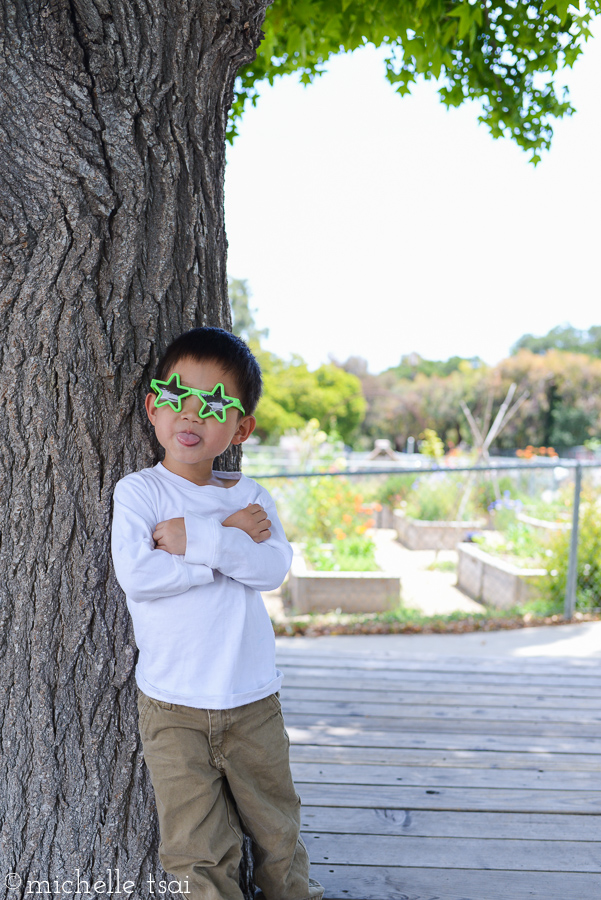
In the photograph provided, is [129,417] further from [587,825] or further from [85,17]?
[587,825]

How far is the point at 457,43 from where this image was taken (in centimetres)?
274

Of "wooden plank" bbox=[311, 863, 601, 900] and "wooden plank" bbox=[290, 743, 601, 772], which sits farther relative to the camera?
"wooden plank" bbox=[290, 743, 601, 772]

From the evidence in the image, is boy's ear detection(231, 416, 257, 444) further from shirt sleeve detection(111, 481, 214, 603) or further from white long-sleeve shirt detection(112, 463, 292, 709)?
shirt sleeve detection(111, 481, 214, 603)

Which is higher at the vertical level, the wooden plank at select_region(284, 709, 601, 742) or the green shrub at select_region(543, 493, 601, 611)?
the green shrub at select_region(543, 493, 601, 611)

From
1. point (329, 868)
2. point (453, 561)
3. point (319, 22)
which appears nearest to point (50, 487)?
point (329, 868)

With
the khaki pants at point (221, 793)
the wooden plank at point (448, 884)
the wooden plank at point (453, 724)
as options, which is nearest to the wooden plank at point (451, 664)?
the wooden plank at point (453, 724)

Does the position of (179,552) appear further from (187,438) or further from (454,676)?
(454,676)

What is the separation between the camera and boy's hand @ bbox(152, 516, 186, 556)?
1.32m

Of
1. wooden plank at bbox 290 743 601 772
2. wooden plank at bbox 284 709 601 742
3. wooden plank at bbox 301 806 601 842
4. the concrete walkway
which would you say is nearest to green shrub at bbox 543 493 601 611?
the concrete walkway

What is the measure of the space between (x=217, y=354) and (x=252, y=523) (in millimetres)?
376

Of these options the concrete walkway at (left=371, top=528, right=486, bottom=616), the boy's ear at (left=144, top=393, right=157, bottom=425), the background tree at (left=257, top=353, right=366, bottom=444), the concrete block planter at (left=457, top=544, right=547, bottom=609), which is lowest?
the concrete walkway at (left=371, top=528, right=486, bottom=616)

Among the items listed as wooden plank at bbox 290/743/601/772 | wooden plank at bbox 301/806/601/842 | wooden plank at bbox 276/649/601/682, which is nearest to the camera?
wooden plank at bbox 301/806/601/842

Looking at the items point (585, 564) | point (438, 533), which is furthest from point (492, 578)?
point (438, 533)

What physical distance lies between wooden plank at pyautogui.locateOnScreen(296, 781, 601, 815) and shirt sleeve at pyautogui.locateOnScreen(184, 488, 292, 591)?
4.10 feet
